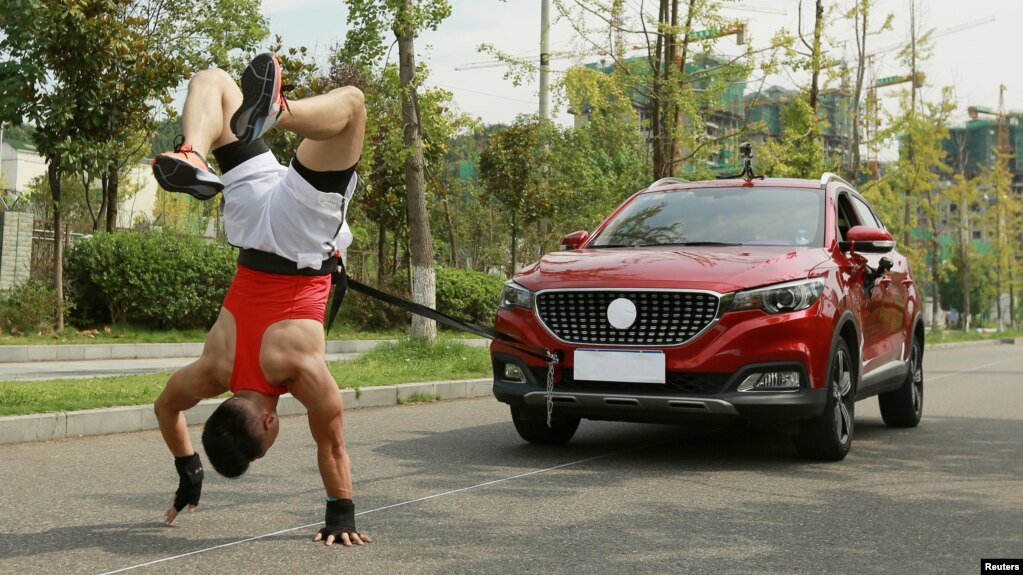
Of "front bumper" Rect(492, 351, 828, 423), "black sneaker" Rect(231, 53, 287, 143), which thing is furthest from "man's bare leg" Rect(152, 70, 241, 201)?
"front bumper" Rect(492, 351, 828, 423)

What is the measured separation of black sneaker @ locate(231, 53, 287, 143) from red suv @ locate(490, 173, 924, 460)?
3463 mm

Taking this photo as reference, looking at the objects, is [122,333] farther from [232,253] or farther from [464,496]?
[464,496]

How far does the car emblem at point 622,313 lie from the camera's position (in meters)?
6.49

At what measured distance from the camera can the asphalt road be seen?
4297 mm

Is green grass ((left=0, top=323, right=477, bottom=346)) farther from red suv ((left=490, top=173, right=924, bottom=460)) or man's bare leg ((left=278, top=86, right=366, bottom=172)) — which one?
man's bare leg ((left=278, top=86, right=366, bottom=172))

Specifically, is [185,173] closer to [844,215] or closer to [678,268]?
[678,268]

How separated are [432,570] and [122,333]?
15.4 m

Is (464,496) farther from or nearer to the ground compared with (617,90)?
nearer to the ground

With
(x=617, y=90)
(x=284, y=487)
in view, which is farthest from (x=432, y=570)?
(x=617, y=90)

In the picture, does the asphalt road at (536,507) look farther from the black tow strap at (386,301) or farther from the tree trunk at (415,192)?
the tree trunk at (415,192)

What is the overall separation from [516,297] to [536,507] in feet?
6.16

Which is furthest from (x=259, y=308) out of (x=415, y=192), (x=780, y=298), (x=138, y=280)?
(x=138, y=280)

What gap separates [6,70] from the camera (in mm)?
17016

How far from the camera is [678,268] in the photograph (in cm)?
662
